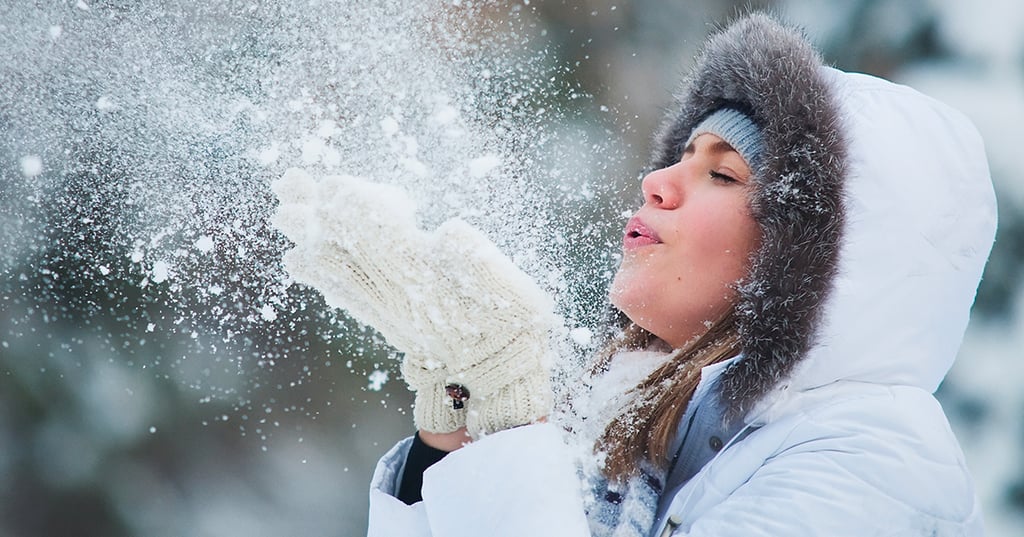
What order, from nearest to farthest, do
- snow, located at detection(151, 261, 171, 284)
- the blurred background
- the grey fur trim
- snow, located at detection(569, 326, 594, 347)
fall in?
the grey fur trim < snow, located at detection(569, 326, 594, 347) < the blurred background < snow, located at detection(151, 261, 171, 284)

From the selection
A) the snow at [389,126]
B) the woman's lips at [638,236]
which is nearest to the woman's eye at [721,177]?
the woman's lips at [638,236]

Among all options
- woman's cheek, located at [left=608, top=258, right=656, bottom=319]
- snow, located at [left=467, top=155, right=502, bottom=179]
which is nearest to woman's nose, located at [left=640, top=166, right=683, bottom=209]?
woman's cheek, located at [left=608, top=258, right=656, bottom=319]

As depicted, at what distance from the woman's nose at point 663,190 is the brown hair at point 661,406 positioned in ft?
0.66

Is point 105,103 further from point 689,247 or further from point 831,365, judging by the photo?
point 831,365

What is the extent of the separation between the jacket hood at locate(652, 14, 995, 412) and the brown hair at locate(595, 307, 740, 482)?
7cm

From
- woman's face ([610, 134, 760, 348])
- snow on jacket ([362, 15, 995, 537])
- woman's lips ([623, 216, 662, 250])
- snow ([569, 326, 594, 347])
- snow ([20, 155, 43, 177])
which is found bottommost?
snow on jacket ([362, 15, 995, 537])

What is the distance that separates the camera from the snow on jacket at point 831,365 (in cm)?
97

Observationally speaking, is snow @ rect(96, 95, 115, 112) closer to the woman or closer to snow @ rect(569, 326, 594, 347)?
the woman

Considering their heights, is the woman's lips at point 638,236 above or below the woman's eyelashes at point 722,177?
above

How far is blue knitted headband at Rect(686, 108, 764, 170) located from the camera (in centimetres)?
123

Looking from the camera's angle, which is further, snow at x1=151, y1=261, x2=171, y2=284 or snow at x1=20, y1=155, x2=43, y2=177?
snow at x1=20, y1=155, x2=43, y2=177

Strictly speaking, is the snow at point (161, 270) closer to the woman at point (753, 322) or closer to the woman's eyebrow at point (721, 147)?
the woman at point (753, 322)

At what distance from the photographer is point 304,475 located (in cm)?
377

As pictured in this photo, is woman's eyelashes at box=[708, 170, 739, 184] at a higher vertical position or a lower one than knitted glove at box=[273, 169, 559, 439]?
lower
